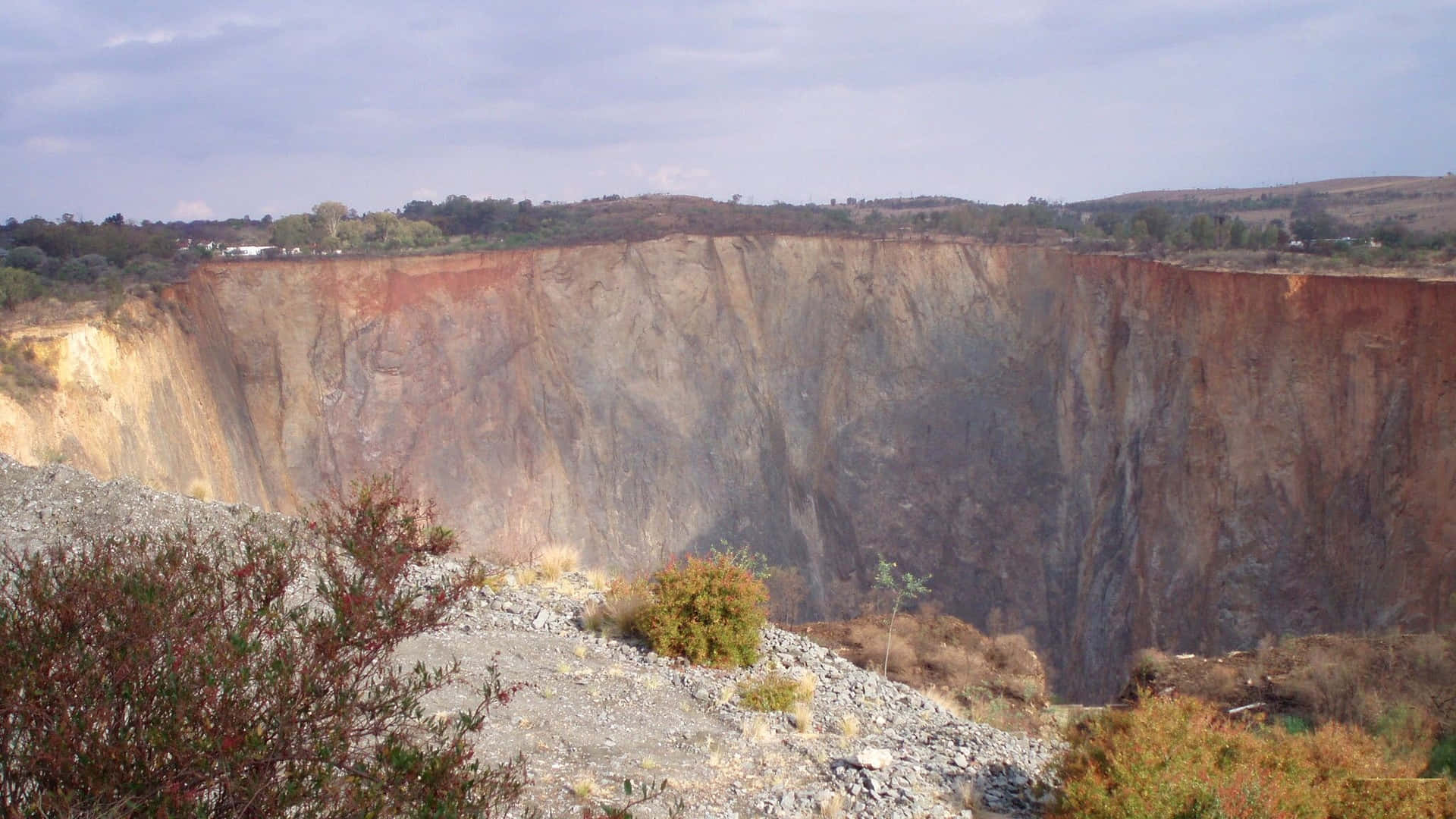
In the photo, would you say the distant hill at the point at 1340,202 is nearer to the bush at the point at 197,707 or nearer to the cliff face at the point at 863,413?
the cliff face at the point at 863,413

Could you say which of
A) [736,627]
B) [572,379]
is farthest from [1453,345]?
[572,379]

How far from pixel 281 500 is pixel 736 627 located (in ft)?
58.4

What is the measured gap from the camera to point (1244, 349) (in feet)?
61.8

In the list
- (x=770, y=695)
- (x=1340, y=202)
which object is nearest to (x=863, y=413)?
(x=770, y=695)

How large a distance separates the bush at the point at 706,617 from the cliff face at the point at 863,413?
37.5 ft

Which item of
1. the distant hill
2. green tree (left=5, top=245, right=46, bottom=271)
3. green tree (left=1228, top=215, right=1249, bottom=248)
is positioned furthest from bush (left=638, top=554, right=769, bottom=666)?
the distant hill

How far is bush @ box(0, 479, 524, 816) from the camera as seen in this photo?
9.14 ft

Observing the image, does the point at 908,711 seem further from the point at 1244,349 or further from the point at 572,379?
the point at 572,379

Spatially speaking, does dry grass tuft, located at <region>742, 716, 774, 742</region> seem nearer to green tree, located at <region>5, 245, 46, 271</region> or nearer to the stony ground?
the stony ground

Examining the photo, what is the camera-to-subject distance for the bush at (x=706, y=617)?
32.0 feet

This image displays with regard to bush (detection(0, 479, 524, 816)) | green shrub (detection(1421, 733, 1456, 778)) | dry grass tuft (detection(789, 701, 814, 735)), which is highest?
bush (detection(0, 479, 524, 816))

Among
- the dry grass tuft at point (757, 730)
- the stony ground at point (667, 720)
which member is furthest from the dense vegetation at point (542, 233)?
the dry grass tuft at point (757, 730)

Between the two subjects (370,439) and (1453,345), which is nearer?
(1453,345)

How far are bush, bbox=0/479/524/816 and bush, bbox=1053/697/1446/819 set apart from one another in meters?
4.04
